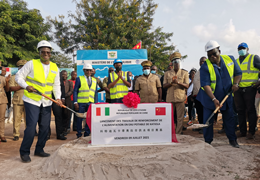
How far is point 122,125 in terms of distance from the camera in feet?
15.0

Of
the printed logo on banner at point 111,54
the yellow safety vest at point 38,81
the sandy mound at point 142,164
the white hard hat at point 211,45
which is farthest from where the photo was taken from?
the printed logo on banner at point 111,54

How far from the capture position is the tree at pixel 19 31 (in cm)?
2154

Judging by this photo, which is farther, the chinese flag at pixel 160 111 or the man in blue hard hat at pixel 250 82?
the man in blue hard hat at pixel 250 82

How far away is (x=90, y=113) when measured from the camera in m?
4.64

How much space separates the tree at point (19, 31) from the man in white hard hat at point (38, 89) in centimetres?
1885

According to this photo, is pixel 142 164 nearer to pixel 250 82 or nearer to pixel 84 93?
pixel 84 93

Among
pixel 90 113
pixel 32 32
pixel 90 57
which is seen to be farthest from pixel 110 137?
pixel 32 32

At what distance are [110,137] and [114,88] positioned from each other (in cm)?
205

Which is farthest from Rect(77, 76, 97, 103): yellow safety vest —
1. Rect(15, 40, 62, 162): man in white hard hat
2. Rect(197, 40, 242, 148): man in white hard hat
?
Rect(197, 40, 242, 148): man in white hard hat

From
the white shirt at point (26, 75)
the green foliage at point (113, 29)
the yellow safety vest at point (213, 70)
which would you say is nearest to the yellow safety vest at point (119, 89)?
the white shirt at point (26, 75)

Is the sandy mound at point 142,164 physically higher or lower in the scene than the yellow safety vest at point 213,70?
lower

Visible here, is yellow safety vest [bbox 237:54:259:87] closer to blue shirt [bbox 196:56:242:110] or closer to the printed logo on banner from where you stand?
blue shirt [bbox 196:56:242:110]

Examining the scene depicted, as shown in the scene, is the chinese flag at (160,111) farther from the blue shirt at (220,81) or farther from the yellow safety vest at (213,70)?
the yellow safety vest at (213,70)

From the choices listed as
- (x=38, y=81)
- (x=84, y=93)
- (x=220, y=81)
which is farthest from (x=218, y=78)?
(x=38, y=81)
